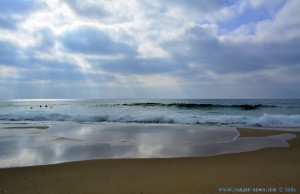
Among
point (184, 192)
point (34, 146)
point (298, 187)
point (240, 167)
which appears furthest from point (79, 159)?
point (298, 187)

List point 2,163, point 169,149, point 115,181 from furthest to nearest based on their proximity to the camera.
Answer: point 169,149
point 2,163
point 115,181

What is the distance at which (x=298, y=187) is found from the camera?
13.1 ft

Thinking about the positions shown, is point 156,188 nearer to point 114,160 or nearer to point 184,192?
point 184,192

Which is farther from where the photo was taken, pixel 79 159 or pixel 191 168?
pixel 79 159

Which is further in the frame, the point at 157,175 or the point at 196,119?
the point at 196,119

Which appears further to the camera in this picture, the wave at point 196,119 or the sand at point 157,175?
the wave at point 196,119

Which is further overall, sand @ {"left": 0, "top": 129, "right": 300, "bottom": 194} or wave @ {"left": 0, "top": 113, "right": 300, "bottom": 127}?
wave @ {"left": 0, "top": 113, "right": 300, "bottom": 127}

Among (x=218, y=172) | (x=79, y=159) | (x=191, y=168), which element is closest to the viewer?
(x=218, y=172)

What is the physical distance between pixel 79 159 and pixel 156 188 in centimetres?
293

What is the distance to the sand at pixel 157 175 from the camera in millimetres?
4090

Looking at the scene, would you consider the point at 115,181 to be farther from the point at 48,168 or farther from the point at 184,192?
the point at 48,168

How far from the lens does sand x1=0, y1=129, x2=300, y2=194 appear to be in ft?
13.4

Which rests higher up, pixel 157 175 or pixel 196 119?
pixel 196 119

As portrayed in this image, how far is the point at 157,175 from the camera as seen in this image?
4793 mm
